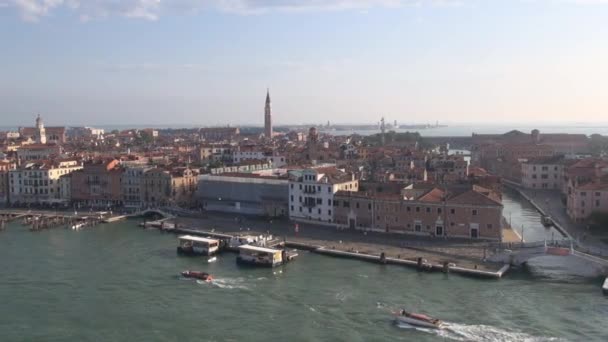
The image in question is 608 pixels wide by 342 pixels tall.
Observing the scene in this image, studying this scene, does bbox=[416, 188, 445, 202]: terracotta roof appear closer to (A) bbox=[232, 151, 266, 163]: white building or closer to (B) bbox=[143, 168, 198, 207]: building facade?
(B) bbox=[143, 168, 198, 207]: building facade

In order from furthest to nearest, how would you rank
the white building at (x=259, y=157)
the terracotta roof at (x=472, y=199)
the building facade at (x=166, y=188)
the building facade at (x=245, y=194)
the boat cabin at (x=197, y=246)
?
the white building at (x=259, y=157), the building facade at (x=166, y=188), the building facade at (x=245, y=194), the terracotta roof at (x=472, y=199), the boat cabin at (x=197, y=246)

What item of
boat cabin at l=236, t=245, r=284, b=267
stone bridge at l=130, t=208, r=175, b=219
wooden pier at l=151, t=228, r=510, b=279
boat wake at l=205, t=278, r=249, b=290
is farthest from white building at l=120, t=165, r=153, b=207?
boat wake at l=205, t=278, r=249, b=290

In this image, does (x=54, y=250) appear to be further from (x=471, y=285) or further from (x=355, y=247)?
→ (x=471, y=285)

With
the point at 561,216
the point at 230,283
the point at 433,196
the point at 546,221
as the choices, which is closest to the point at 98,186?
the point at 230,283

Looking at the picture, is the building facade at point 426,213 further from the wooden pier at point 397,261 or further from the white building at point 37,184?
the white building at point 37,184

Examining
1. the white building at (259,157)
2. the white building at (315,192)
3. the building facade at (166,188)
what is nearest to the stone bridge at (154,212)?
the building facade at (166,188)

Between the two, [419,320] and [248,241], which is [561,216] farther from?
[419,320]
